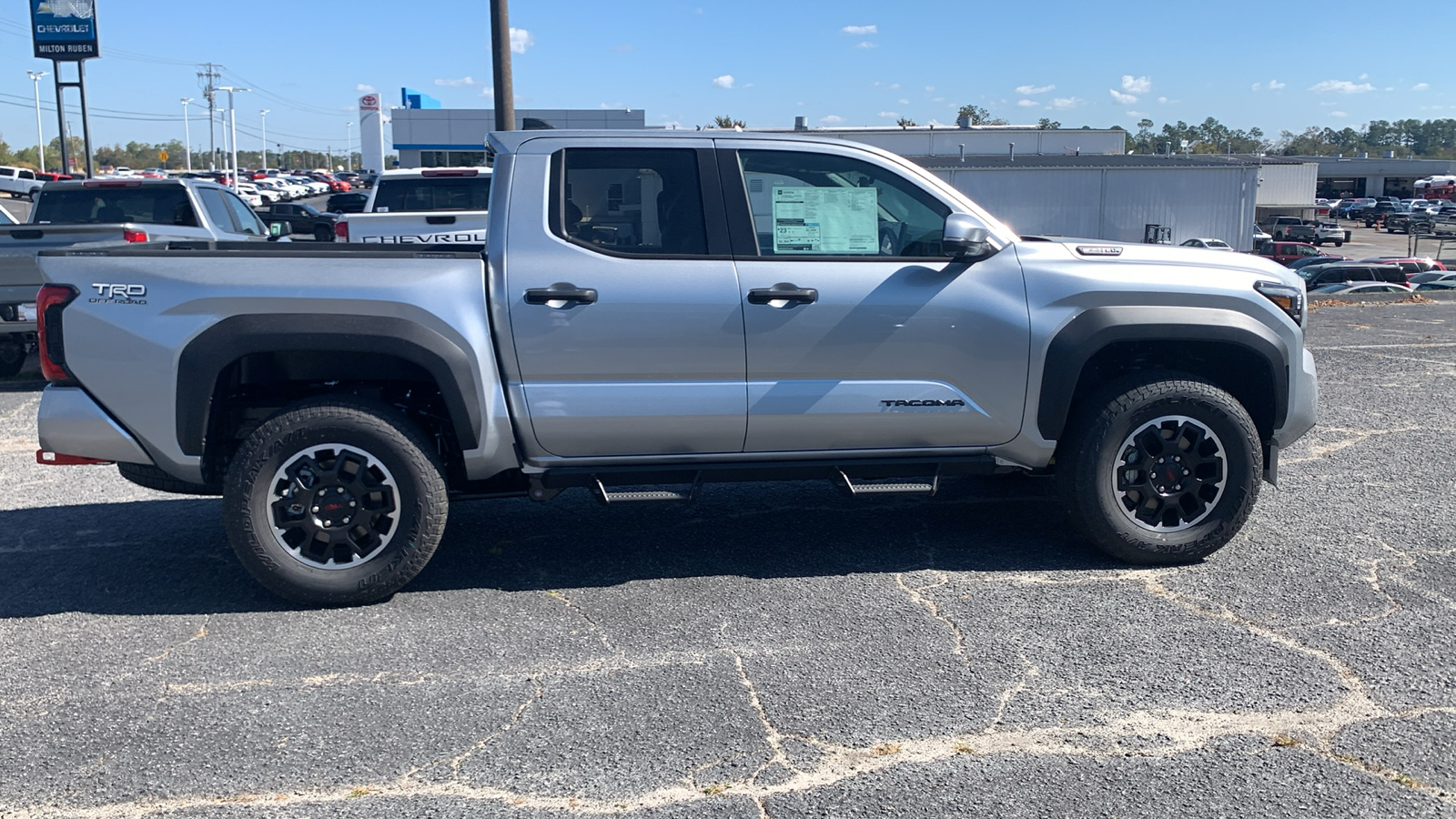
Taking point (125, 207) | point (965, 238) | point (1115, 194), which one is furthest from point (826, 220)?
point (1115, 194)

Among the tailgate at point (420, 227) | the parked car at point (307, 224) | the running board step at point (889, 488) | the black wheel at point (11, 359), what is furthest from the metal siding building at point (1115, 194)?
the running board step at point (889, 488)

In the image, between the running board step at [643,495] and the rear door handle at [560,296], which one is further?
the running board step at [643,495]

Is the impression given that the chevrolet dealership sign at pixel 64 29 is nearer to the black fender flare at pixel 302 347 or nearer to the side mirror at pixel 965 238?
the black fender flare at pixel 302 347

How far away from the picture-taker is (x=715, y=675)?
4055mm

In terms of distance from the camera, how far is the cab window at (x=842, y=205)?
16.4ft

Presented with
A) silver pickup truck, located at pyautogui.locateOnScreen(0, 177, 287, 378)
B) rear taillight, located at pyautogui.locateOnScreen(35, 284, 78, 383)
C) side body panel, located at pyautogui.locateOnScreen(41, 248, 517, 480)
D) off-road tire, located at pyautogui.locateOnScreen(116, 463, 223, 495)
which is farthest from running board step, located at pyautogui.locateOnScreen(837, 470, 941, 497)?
silver pickup truck, located at pyautogui.locateOnScreen(0, 177, 287, 378)

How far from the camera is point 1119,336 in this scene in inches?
196

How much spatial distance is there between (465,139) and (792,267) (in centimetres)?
6663

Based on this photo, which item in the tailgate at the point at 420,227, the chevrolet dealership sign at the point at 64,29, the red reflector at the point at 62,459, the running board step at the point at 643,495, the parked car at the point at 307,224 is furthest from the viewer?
the chevrolet dealership sign at the point at 64,29

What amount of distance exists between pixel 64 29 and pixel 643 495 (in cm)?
4901

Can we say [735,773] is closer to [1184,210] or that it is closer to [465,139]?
[1184,210]

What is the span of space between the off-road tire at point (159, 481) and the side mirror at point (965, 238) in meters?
3.23

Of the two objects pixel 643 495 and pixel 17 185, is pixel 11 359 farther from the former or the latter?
pixel 17 185

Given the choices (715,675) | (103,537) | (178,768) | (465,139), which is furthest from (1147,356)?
(465,139)
